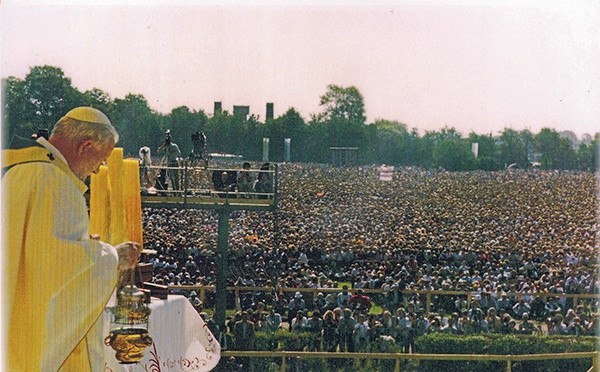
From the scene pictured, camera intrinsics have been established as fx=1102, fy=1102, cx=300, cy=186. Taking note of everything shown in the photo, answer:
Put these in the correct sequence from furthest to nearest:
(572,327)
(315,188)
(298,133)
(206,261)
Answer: (315,188), (298,133), (206,261), (572,327)

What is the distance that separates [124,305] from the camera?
3.17 m

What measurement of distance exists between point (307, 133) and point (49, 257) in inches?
1028

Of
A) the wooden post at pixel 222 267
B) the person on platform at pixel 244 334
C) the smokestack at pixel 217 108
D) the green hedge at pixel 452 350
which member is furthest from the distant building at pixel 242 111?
the person on platform at pixel 244 334

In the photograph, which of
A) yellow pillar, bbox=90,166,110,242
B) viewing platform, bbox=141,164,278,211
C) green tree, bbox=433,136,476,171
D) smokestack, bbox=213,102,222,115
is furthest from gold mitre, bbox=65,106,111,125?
green tree, bbox=433,136,476,171

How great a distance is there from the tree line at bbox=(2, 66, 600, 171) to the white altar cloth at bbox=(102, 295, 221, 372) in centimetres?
84

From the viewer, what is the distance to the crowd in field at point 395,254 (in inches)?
→ 530

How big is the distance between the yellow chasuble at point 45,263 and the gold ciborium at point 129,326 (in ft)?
0.72

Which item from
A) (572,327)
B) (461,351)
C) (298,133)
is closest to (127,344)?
(461,351)

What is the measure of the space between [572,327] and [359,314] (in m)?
2.72

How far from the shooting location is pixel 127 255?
3010mm

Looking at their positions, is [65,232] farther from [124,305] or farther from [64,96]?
[64,96]

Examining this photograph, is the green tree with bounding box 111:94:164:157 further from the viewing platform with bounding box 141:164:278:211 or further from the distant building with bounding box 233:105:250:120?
the distant building with bounding box 233:105:250:120

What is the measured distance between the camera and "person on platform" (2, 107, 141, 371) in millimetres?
2795

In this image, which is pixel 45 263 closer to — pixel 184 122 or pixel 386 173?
pixel 184 122
